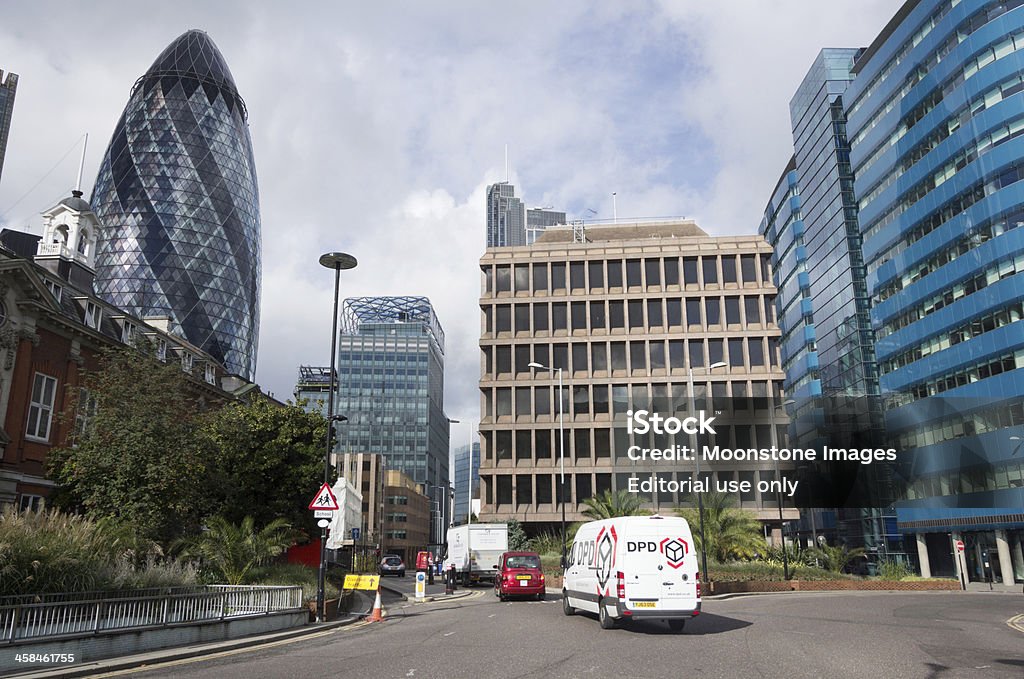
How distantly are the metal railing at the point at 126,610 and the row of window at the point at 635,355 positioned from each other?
49.2m

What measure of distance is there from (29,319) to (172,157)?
11712 cm

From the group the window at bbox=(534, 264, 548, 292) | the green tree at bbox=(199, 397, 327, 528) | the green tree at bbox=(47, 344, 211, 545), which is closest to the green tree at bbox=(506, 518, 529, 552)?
the window at bbox=(534, 264, 548, 292)

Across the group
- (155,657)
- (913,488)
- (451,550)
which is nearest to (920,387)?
(913,488)

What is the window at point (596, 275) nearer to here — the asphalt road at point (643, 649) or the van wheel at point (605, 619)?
the asphalt road at point (643, 649)

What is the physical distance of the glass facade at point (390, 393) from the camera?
509ft

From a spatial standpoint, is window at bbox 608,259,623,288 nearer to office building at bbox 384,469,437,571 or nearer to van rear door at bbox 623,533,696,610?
van rear door at bbox 623,533,696,610

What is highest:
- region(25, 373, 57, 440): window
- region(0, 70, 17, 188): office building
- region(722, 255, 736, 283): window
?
region(0, 70, 17, 188): office building

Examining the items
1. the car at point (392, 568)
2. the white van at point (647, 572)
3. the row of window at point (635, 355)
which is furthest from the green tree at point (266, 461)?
the row of window at point (635, 355)

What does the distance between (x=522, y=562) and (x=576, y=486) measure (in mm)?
34255

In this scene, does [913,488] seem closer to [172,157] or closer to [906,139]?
[906,139]

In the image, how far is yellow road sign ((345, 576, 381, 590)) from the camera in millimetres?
23625

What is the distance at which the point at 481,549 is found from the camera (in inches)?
1640

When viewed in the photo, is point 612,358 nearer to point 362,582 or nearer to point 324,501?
point 362,582

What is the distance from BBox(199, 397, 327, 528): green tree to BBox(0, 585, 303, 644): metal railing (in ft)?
49.3
